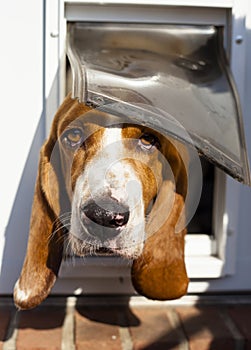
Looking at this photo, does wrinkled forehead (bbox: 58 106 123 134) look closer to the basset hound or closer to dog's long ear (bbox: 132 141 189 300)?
the basset hound

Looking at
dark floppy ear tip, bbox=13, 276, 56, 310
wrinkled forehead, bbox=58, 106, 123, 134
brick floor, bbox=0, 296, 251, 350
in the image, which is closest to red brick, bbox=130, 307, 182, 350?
brick floor, bbox=0, 296, 251, 350

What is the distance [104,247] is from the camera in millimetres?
1419

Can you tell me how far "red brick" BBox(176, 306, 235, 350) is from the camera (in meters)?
1.70

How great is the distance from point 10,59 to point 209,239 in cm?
70

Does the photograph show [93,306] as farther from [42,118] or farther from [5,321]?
[42,118]

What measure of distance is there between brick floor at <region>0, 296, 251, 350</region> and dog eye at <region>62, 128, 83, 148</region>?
1.61 feet

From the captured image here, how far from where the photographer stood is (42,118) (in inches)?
71.8

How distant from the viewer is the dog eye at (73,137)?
1.49 m

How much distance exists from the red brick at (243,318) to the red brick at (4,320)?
0.57 meters

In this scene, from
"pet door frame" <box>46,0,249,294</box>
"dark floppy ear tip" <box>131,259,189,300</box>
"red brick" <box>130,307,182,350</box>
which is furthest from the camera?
"pet door frame" <box>46,0,249,294</box>

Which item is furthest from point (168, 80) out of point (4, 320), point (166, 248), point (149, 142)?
point (4, 320)

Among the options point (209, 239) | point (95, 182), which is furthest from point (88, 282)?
point (95, 182)

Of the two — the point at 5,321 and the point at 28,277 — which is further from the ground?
the point at 28,277

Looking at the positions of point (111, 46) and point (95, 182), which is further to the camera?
point (111, 46)
